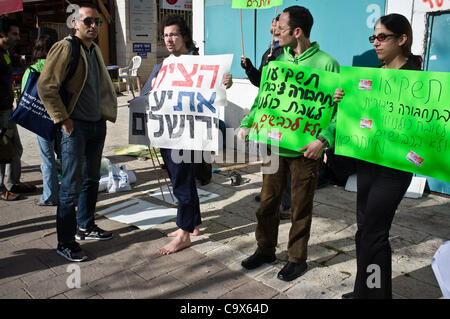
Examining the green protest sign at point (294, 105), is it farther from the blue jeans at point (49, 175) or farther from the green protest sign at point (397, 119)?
the blue jeans at point (49, 175)

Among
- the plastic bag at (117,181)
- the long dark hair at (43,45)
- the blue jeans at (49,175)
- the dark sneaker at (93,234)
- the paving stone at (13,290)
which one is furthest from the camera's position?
the plastic bag at (117,181)

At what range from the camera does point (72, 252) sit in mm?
3674

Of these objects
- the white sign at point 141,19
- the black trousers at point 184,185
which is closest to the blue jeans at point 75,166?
the black trousers at point 184,185

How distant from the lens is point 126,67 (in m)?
13.8

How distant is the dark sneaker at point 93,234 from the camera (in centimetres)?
408

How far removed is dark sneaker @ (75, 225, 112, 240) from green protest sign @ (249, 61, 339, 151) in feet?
6.39

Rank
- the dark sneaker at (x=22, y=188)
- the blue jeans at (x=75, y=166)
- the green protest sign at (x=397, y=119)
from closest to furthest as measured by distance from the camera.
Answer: the green protest sign at (x=397, y=119) < the blue jeans at (x=75, y=166) < the dark sneaker at (x=22, y=188)

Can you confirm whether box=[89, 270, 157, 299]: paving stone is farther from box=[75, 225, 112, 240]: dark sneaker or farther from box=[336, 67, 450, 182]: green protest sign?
box=[336, 67, 450, 182]: green protest sign

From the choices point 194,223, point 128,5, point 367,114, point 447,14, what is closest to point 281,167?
point 367,114

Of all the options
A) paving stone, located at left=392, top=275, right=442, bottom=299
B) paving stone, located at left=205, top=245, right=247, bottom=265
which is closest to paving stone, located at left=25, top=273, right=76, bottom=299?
paving stone, located at left=205, top=245, right=247, bottom=265

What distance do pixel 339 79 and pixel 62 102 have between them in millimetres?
2218

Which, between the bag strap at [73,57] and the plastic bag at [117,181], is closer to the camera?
the bag strap at [73,57]

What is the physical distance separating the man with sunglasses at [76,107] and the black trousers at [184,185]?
2.24ft
